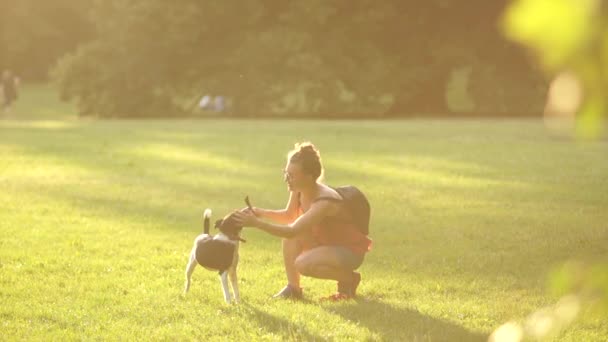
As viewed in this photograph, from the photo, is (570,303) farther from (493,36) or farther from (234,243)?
(493,36)

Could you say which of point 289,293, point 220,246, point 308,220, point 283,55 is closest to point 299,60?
point 283,55

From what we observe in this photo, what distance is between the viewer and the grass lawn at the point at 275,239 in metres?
6.28

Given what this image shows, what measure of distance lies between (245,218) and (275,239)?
13.9ft

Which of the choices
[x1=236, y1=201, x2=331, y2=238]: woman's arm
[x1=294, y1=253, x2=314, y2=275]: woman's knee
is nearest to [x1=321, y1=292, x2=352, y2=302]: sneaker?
[x1=294, y1=253, x2=314, y2=275]: woman's knee

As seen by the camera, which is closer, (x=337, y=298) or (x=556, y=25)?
(x=556, y=25)

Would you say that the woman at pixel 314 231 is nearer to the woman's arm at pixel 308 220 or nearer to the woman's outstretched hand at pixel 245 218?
the woman's arm at pixel 308 220

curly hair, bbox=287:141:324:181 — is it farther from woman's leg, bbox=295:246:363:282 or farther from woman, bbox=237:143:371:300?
woman's leg, bbox=295:246:363:282

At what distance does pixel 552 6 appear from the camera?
904mm

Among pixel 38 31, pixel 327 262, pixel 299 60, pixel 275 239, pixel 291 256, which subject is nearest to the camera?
pixel 327 262

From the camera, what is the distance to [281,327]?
6039mm

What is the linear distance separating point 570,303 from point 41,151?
21.6 metres

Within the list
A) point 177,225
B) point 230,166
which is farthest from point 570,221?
point 230,166

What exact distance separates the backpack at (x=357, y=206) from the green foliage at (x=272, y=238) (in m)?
0.62

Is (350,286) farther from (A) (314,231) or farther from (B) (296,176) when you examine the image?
(B) (296,176)
